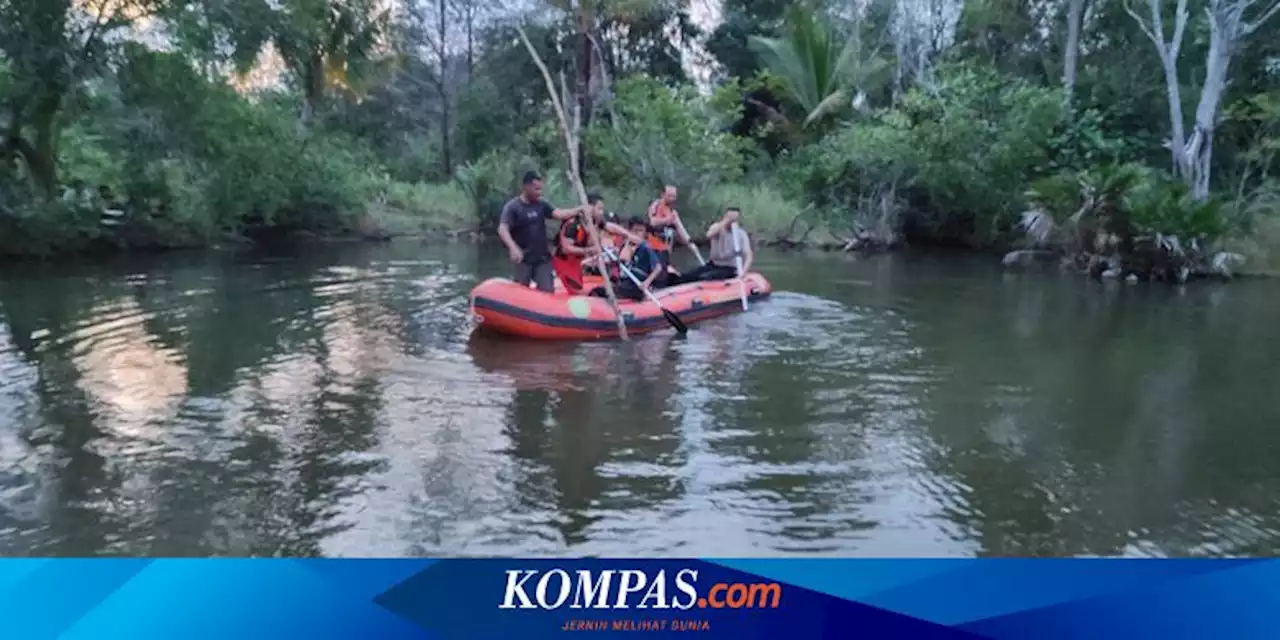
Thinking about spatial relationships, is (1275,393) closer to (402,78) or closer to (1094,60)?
(1094,60)

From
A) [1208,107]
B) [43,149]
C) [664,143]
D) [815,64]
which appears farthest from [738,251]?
[815,64]

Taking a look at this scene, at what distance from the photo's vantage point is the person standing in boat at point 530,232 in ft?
31.8

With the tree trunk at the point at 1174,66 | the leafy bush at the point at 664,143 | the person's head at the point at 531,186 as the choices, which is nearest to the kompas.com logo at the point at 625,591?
the person's head at the point at 531,186

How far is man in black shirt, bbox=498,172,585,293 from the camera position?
968 cm

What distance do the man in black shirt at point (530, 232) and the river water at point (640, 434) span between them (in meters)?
0.84

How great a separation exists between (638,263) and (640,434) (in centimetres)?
504

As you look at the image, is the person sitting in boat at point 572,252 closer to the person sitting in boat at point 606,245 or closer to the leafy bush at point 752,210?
the person sitting in boat at point 606,245

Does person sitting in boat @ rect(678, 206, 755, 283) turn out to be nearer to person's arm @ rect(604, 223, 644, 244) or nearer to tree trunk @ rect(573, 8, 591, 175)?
person's arm @ rect(604, 223, 644, 244)

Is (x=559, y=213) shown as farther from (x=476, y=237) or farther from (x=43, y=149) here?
(x=476, y=237)

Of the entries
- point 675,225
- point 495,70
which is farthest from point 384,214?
point 675,225

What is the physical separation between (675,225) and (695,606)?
953cm

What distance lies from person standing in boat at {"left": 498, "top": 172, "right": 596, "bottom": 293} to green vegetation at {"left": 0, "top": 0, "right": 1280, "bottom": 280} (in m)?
7.65

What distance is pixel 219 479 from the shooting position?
5461mm

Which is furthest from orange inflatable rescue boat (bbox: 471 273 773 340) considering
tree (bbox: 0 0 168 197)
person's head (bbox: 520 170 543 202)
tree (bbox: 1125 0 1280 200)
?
tree (bbox: 1125 0 1280 200)
